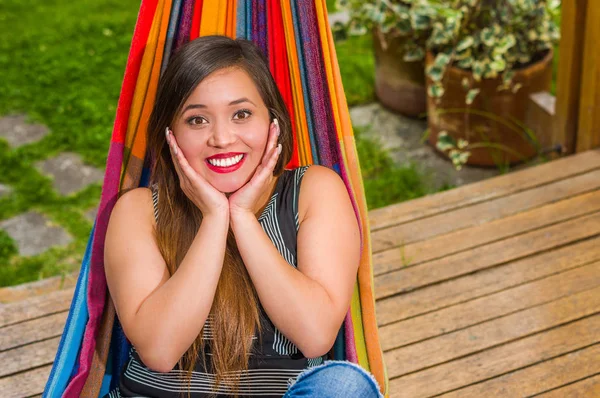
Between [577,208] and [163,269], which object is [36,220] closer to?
[163,269]

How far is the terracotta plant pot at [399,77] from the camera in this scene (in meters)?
4.06

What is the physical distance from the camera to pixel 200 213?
1895mm

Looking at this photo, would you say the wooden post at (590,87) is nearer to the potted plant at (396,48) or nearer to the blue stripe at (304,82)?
the potted plant at (396,48)

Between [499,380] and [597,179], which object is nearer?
[499,380]

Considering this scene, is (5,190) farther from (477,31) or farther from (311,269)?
(311,269)

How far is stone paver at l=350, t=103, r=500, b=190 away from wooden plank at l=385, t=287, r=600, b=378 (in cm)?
131

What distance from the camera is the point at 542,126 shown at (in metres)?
3.56

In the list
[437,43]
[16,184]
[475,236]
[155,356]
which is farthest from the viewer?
[16,184]

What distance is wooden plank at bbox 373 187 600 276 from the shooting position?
2.70m

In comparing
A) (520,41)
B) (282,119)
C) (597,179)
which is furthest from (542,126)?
(282,119)

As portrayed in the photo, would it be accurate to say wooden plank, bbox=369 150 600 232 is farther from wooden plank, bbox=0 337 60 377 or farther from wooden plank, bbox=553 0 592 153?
wooden plank, bbox=0 337 60 377

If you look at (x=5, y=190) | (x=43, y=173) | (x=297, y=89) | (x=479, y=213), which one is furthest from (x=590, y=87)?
(x=5, y=190)

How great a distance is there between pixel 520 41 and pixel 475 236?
1203 millimetres

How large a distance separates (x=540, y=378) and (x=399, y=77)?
7.33 ft
